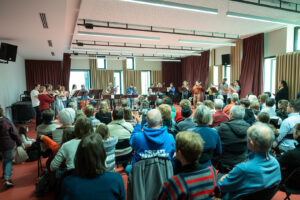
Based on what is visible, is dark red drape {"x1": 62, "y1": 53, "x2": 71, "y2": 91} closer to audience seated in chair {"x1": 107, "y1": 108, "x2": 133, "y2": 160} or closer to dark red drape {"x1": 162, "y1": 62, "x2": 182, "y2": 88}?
dark red drape {"x1": 162, "y1": 62, "x2": 182, "y2": 88}

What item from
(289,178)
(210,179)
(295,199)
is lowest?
(295,199)

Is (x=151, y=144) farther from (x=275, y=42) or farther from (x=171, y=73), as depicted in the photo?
(x=171, y=73)

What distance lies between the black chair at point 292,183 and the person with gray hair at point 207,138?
1.96 feet

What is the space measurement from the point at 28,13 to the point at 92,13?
1.79 m

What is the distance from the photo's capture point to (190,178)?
1018 mm

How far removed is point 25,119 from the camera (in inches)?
255

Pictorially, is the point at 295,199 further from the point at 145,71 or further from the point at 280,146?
the point at 145,71

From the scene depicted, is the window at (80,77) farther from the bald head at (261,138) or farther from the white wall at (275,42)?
the bald head at (261,138)

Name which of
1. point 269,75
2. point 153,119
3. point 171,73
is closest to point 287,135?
point 153,119

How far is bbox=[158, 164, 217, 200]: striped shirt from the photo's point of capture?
99cm

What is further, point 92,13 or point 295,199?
point 92,13

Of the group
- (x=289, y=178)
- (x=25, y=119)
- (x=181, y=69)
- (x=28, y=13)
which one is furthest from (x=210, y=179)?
(x=181, y=69)

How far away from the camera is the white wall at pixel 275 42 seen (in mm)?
6770

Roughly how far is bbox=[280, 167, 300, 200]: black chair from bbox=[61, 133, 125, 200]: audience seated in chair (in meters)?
1.53
